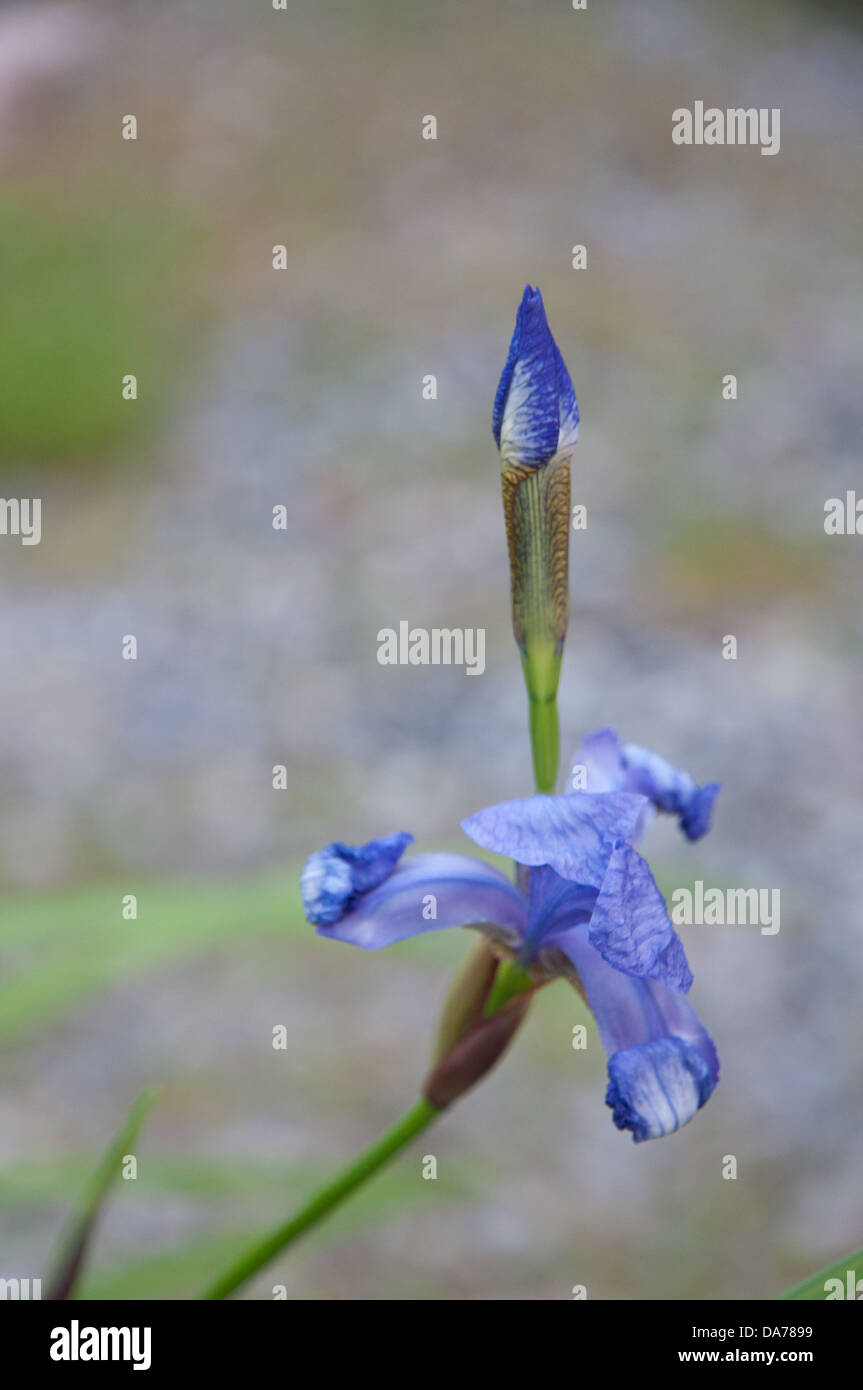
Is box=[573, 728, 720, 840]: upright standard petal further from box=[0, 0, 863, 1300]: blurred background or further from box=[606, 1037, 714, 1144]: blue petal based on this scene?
box=[0, 0, 863, 1300]: blurred background

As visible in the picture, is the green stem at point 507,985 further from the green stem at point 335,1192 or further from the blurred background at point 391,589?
the blurred background at point 391,589

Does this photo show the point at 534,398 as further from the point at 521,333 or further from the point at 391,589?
the point at 391,589

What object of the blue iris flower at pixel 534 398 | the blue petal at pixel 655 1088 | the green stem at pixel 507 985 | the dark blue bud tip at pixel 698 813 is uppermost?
the blue iris flower at pixel 534 398

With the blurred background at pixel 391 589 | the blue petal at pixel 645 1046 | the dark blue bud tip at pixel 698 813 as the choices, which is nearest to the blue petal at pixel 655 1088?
the blue petal at pixel 645 1046

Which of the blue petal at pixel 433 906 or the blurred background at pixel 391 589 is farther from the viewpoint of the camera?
the blurred background at pixel 391 589

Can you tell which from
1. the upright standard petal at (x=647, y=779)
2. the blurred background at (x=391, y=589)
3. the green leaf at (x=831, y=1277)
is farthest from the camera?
the blurred background at (x=391, y=589)

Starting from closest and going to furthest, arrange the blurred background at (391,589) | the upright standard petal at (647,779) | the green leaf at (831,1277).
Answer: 1. the green leaf at (831,1277)
2. the upright standard petal at (647,779)
3. the blurred background at (391,589)

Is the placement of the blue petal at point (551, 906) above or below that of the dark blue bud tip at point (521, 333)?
below

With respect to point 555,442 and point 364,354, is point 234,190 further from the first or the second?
point 555,442
